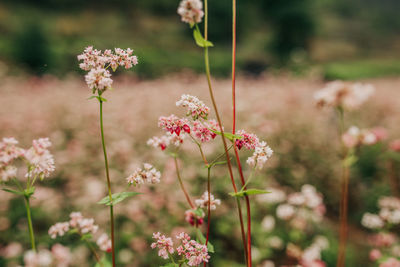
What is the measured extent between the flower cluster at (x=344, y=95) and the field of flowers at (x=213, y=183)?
14 centimetres

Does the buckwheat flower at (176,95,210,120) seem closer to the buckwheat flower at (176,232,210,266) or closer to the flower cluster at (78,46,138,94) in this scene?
the flower cluster at (78,46,138,94)

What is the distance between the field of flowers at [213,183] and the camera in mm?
2004

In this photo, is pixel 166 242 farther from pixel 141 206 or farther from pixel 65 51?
pixel 65 51

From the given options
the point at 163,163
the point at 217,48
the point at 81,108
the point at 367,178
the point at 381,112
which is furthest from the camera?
the point at 217,48

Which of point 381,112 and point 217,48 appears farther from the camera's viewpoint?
point 217,48

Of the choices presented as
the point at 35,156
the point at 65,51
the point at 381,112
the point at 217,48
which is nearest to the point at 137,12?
the point at 217,48

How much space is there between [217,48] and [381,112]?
18.2 metres

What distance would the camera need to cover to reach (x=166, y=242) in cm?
72

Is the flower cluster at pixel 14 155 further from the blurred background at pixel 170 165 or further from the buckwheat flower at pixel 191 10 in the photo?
the buckwheat flower at pixel 191 10

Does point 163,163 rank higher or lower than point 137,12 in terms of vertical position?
lower

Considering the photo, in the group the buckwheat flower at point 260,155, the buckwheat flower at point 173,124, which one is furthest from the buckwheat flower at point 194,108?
the buckwheat flower at point 260,155

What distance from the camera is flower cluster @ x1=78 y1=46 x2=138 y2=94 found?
650 millimetres

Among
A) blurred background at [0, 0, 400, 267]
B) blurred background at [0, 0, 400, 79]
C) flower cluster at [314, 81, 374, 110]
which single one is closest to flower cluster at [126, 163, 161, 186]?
blurred background at [0, 0, 400, 267]

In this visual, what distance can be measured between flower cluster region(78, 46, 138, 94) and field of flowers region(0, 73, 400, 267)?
22.8 inches
